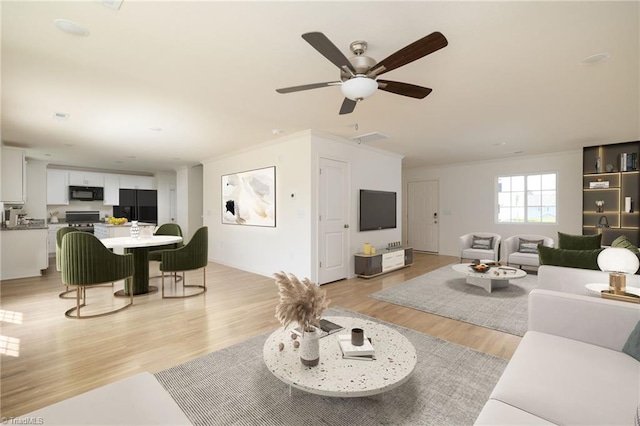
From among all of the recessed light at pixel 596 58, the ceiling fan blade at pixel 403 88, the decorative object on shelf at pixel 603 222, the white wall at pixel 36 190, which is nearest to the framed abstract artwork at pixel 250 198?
the ceiling fan blade at pixel 403 88

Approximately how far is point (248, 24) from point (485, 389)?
3010 mm

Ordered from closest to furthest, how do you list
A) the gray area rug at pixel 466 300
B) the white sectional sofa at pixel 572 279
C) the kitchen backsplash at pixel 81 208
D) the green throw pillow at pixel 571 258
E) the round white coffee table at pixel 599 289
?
1. the round white coffee table at pixel 599 289
2. the white sectional sofa at pixel 572 279
3. the green throw pillow at pixel 571 258
4. the gray area rug at pixel 466 300
5. the kitchen backsplash at pixel 81 208

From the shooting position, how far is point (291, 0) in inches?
67.9

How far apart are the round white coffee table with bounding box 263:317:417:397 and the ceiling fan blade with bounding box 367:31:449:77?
1903 mm

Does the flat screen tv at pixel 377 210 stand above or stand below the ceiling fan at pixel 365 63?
below

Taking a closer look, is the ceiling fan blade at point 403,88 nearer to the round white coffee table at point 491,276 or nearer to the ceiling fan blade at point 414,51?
the ceiling fan blade at point 414,51

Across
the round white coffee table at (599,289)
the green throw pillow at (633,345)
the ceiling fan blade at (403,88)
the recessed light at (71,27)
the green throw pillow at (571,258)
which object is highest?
the recessed light at (71,27)

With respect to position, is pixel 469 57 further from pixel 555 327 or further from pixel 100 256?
pixel 100 256

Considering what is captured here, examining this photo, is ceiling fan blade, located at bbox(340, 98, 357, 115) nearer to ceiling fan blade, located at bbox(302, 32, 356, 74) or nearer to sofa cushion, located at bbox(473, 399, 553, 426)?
ceiling fan blade, located at bbox(302, 32, 356, 74)

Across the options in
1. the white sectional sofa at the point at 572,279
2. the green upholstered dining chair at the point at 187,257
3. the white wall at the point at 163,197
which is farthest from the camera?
the white wall at the point at 163,197

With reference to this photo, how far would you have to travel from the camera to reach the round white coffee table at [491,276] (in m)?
4.18

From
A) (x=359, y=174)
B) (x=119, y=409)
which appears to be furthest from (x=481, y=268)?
(x=119, y=409)

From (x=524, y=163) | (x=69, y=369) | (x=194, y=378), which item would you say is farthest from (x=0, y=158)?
(x=524, y=163)

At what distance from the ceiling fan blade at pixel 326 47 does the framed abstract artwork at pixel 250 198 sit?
3498mm
